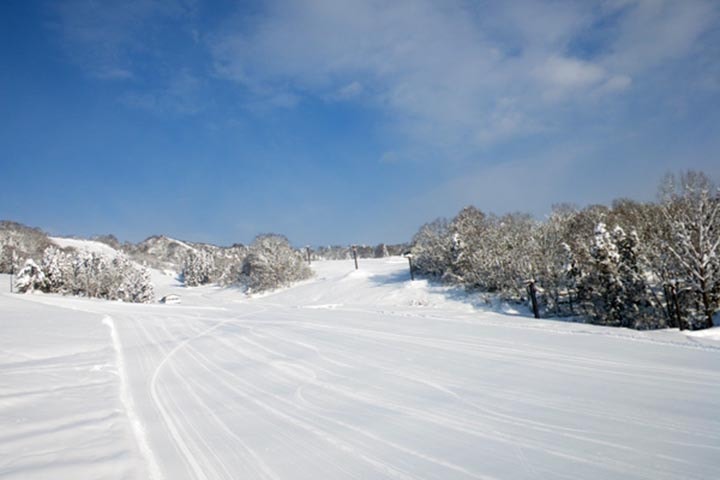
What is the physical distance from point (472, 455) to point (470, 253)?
135 feet

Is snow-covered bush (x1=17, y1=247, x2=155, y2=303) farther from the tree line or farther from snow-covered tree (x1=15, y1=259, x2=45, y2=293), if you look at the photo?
the tree line

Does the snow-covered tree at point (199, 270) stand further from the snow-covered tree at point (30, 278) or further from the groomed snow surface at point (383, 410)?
the groomed snow surface at point (383, 410)

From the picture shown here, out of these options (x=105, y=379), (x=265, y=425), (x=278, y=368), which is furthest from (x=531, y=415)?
(x=105, y=379)

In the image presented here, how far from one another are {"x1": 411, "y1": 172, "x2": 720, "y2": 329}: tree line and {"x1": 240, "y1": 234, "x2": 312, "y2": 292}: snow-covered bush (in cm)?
2398

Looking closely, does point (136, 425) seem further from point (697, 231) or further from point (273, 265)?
point (273, 265)

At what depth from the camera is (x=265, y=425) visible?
17.6 ft

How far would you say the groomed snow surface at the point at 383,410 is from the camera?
3936 mm

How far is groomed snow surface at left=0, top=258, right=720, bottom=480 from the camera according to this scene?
3.94 meters

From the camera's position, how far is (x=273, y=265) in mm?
63562

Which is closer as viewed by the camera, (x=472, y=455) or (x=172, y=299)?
(x=472, y=455)

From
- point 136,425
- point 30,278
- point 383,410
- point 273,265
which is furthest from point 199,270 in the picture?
point 383,410

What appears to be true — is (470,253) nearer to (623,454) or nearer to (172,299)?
(623,454)

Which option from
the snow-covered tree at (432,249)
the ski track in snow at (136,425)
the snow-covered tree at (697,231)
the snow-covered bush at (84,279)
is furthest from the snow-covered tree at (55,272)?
the snow-covered tree at (697,231)

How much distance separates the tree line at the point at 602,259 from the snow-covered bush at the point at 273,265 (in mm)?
23977
